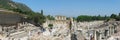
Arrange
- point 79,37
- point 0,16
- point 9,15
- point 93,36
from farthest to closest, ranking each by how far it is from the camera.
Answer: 1. point 9,15
2. point 0,16
3. point 93,36
4. point 79,37

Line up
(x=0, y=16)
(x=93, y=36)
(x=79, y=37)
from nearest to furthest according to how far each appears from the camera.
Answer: (x=79, y=37) < (x=93, y=36) < (x=0, y=16)

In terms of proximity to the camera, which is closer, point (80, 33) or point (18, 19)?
point (80, 33)

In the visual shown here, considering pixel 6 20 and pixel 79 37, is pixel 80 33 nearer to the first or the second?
pixel 79 37

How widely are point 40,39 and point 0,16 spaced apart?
2483 centimetres

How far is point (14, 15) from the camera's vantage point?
41.8 metres

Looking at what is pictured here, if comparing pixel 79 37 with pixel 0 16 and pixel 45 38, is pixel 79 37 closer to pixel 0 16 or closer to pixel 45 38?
pixel 45 38

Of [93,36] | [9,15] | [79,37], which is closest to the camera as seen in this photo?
[79,37]

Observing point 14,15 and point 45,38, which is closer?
point 45,38

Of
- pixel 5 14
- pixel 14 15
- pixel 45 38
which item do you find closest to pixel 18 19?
pixel 14 15

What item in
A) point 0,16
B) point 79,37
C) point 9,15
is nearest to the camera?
point 79,37

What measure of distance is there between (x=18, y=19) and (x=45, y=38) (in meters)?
30.9

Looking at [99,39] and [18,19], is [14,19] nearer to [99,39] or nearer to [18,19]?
[18,19]

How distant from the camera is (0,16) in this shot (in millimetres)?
35656

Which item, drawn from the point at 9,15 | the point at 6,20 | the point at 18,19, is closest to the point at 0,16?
the point at 6,20
